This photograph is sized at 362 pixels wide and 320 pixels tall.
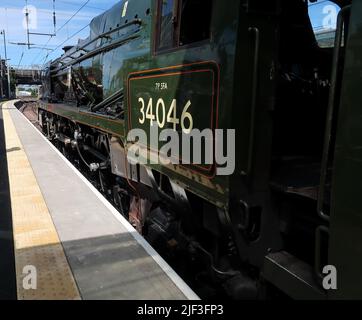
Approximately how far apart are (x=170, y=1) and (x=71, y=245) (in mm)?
2238

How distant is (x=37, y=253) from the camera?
3.27 meters

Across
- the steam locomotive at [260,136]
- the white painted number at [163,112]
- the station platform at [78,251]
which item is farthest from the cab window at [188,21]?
the station platform at [78,251]

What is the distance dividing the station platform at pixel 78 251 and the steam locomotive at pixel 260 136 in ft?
1.72

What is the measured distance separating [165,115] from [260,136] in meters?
1.01

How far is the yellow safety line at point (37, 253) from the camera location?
2.68 meters

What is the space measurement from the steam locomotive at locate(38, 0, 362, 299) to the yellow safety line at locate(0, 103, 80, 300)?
3.61 feet

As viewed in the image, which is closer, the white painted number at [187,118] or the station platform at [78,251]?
the station platform at [78,251]

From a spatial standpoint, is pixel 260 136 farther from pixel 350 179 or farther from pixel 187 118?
pixel 350 179

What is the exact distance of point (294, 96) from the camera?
329 cm

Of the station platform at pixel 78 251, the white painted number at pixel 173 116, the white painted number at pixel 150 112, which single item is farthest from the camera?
the white painted number at pixel 150 112

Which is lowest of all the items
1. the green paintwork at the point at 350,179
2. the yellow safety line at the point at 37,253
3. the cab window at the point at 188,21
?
the yellow safety line at the point at 37,253

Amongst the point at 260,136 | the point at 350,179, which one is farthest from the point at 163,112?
the point at 350,179

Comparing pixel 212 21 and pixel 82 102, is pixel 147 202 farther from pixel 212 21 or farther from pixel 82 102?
pixel 82 102

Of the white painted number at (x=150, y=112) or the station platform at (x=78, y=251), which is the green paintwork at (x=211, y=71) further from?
the station platform at (x=78, y=251)
